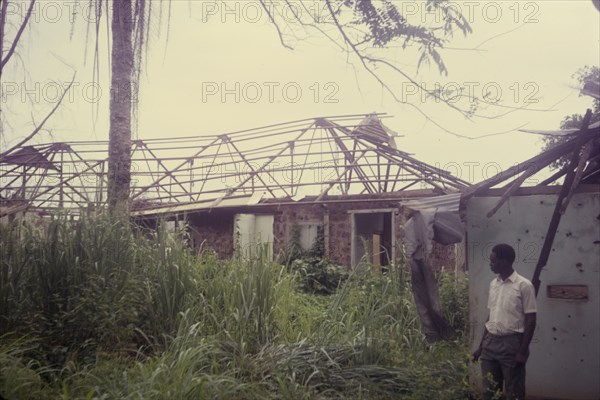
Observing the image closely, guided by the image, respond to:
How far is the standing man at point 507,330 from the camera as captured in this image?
5590 millimetres

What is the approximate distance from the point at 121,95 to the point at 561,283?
21.6ft

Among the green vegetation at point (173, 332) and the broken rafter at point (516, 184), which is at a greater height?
the broken rafter at point (516, 184)

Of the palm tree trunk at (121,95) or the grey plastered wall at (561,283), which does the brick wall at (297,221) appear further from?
the grey plastered wall at (561,283)

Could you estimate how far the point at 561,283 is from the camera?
6660mm

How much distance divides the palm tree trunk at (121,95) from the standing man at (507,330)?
5653 millimetres

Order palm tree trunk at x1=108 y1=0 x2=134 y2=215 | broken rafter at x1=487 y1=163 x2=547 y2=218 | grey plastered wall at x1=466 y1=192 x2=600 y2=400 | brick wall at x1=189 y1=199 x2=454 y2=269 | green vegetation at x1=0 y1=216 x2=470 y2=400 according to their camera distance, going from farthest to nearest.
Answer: brick wall at x1=189 y1=199 x2=454 y2=269 < palm tree trunk at x1=108 y1=0 x2=134 y2=215 < broken rafter at x1=487 y1=163 x2=547 y2=218 < grey plastered wall at x1=466 y1=192 x2=600 y2=400 < green vegetation at x1=0 y1=216 x2=470 y2=400

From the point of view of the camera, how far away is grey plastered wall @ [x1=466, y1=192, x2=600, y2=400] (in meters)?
6.50

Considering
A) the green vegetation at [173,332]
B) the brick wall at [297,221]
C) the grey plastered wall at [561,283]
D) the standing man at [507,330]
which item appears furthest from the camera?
the brick wall at [297,221]

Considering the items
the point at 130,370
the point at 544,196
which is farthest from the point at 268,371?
the point at 544,196

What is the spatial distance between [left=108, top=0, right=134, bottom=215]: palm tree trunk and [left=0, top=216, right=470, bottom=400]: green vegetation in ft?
6.54

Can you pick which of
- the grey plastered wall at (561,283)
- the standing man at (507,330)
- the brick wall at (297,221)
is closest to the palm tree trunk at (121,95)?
the brick wall at (297,221)

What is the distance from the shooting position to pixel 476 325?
23.3 ft

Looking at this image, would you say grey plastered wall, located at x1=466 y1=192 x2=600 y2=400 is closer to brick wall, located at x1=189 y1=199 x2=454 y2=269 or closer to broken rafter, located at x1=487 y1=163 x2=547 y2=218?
broken rafter, located at x1=487 y1=163 x2=547 y2=218

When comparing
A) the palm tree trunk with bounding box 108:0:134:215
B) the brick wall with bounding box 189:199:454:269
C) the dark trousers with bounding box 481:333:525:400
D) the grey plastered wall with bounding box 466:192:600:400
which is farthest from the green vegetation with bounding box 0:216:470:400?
the brick wall with bounding box 189:199:454:269
